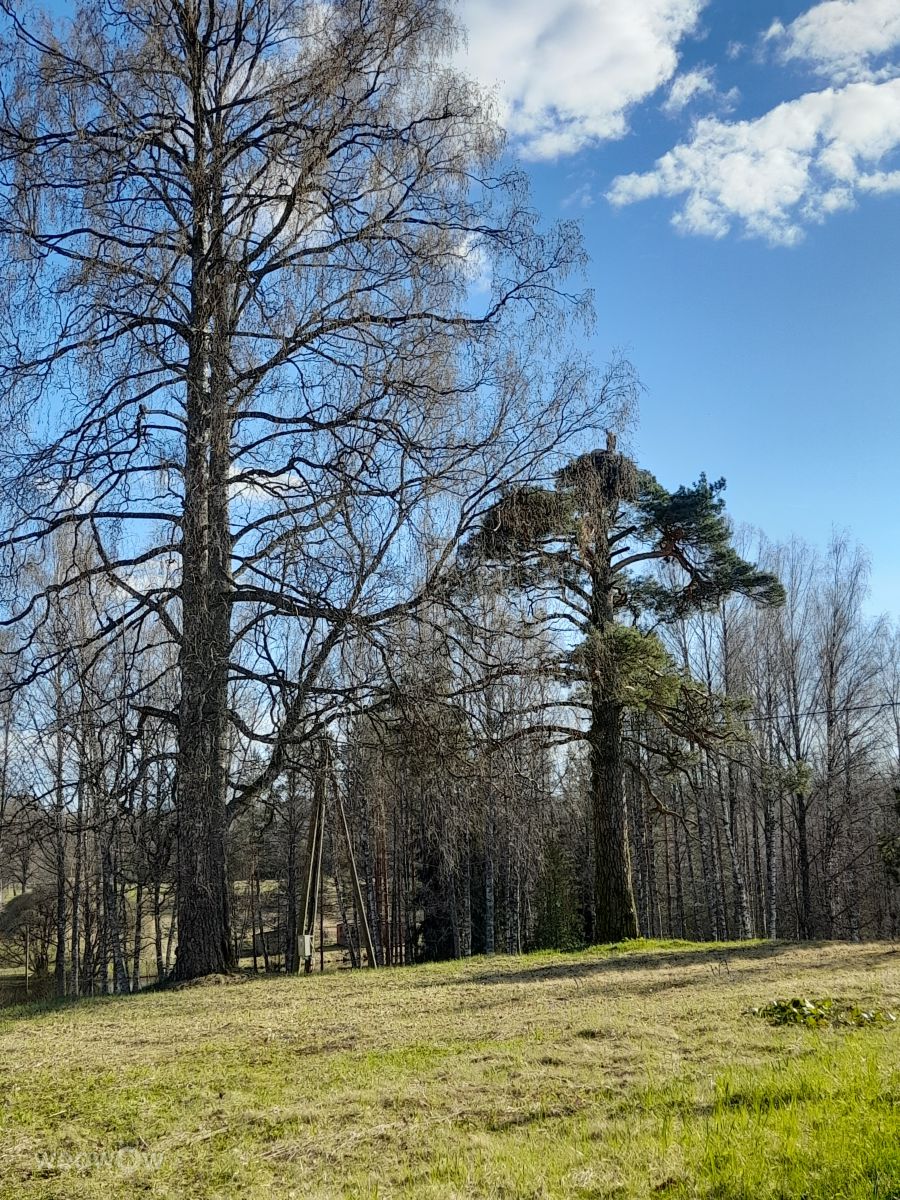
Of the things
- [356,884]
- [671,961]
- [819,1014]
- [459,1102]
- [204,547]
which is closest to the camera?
[459,1102]

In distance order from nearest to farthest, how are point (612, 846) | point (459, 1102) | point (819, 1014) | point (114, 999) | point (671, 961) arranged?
1. point (459, 1102)
2. point (819, 1014)
3. point (114, 999)
4. point (671, 961)
5. point (612, 846)

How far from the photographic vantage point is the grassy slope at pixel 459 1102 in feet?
10.8

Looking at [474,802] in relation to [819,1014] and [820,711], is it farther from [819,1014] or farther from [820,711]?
[820,711]

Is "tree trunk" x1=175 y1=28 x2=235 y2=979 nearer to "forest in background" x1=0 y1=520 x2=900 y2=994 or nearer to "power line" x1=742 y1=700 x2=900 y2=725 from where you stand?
"forest in background" x1=0 y1=520 x2=900 y2=994

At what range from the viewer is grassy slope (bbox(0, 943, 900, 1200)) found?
328cm

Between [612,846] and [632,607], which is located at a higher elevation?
[632,607]

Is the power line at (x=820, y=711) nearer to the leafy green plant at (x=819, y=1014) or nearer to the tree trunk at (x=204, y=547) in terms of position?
the tree trunk at (x=204, y=547)

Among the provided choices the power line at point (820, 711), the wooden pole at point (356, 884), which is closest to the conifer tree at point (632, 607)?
the wooden pole at point (356, 884)

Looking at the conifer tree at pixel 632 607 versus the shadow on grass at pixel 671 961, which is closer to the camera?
the shadow on grass at pixel 671 961

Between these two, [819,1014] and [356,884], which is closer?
[819,1014]

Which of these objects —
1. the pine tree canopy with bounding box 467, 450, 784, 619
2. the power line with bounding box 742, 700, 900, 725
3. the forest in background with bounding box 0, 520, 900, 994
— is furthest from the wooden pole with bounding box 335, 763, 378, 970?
the power line with bounding box 742, 700, 900, 725

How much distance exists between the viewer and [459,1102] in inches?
166

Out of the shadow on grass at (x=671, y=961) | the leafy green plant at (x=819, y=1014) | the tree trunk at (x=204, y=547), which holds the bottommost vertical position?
the shadow on grass at (x=671, y=961)

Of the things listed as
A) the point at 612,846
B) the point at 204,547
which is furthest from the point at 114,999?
the point at 612,846
